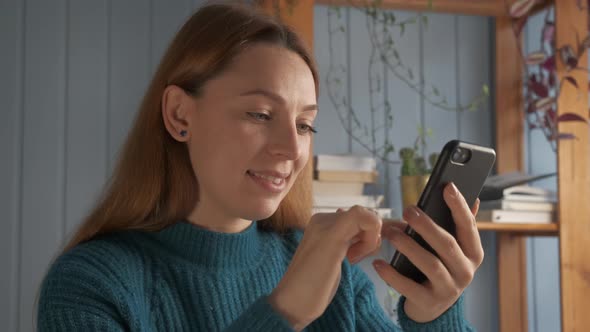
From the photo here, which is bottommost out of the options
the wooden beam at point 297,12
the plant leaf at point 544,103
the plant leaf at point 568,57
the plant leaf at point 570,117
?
the plant leaf at point 570,117

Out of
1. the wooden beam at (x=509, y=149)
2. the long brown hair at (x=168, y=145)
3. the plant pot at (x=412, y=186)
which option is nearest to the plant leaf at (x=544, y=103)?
the wooden beam at (x=509, y=149)

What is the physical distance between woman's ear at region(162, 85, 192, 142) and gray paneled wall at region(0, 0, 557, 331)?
125cm

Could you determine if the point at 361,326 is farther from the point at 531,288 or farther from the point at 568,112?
the point at 531,288

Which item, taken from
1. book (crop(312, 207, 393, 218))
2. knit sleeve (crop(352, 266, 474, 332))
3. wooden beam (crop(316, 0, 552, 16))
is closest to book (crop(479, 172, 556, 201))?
book (crop(312, 207, 393, 218))

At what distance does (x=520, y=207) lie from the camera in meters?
2.21

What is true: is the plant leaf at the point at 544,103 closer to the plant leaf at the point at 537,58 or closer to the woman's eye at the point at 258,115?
the plant leaf at the point at 537,58

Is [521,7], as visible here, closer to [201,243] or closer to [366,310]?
[366,310]

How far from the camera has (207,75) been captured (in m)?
0.95

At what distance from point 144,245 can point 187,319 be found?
0.41 feet

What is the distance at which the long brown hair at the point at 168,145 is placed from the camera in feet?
3.22

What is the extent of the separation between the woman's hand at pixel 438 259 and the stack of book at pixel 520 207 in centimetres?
133

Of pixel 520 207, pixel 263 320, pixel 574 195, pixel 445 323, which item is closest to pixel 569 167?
pixel 574 195

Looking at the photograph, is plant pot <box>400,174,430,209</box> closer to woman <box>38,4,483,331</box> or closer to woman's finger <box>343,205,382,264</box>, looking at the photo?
woman <box>38,4,483,331</box>

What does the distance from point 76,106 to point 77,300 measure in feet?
4.92
